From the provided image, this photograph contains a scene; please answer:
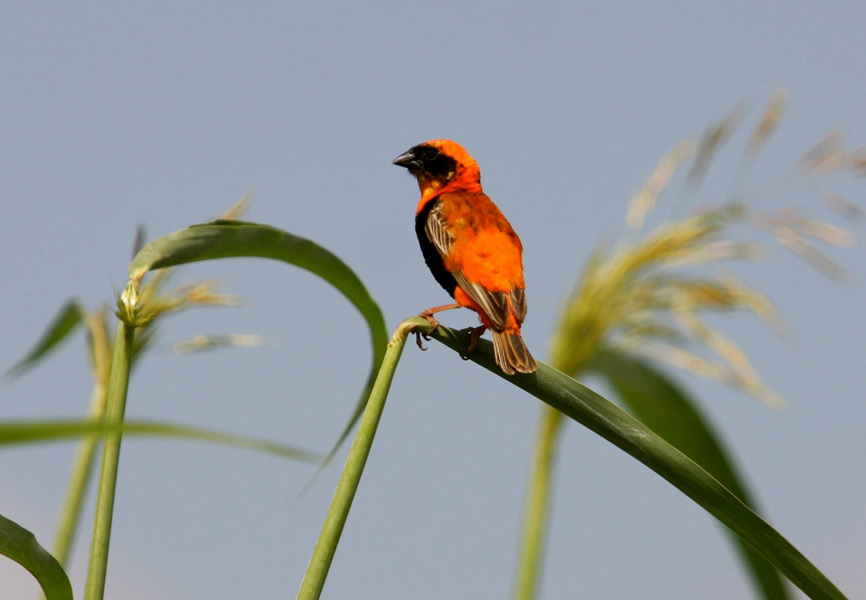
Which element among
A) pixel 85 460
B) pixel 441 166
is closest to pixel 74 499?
pixel 85 460

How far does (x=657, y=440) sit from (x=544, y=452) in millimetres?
2016

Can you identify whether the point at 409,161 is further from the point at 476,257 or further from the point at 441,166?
the point at 476,257

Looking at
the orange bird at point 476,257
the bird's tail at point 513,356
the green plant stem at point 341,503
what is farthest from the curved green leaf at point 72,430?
the orange bird at point 476,257

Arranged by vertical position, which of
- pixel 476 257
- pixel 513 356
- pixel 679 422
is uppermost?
pixel 476 257

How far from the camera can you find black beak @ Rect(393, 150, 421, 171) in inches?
139

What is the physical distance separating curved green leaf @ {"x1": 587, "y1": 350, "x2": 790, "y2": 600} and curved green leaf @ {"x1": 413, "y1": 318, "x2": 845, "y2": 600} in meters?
1.41

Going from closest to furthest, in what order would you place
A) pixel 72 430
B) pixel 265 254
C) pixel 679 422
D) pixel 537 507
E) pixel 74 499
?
pixel 72 430, pixel 265 254, pixel 74 499, pixel 679 422, pixel 537 507

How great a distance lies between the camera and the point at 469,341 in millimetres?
1854

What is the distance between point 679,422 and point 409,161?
129 centimetres

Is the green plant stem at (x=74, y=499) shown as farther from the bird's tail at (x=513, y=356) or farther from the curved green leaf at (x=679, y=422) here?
the curved green leaf at (x=679, y=422)

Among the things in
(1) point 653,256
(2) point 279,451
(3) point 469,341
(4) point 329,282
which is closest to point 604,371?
(1) point 653,256

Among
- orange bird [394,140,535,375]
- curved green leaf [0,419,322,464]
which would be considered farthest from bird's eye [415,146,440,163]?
curved green leaf [0,419,322,464]

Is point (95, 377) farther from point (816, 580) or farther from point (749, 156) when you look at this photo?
point (749, 156)

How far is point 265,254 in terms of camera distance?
56.8 inches
